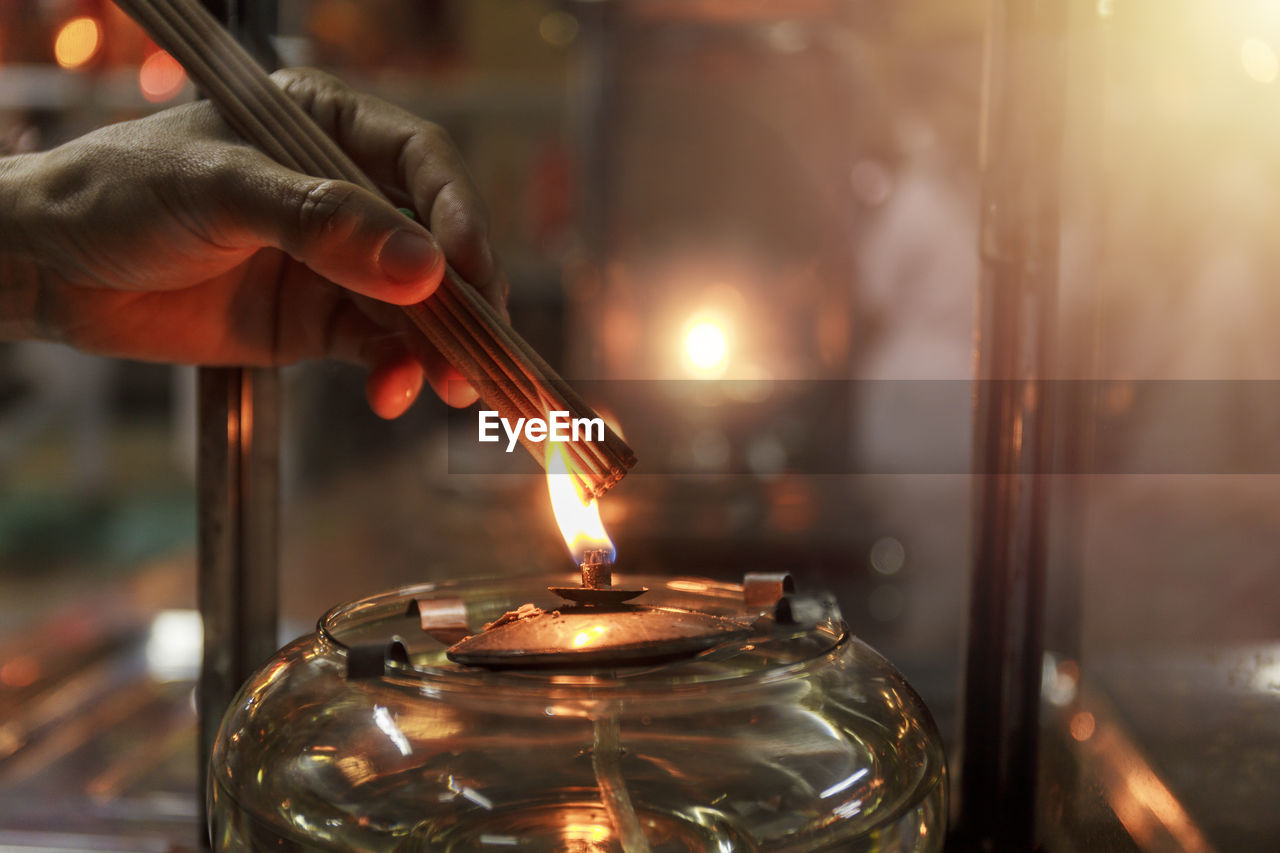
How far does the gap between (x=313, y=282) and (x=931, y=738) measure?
0.45 meters

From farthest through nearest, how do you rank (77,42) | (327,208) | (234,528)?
(77,42) → (234,528) → (327,208)

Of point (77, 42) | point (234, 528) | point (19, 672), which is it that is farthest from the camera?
point (77, 42)

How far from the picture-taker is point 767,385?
1.46 metres

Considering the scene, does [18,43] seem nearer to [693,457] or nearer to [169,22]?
[169,22]

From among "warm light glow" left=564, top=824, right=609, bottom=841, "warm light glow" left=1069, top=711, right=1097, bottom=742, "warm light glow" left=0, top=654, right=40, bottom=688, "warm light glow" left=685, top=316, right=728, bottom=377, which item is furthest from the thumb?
"warm light glow" left=685, top=316, right=728, bottom=377

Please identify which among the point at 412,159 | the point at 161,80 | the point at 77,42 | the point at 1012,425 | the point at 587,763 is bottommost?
the point at 587,763

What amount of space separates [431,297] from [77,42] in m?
1.10

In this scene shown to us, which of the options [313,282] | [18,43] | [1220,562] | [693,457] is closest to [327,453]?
[693,457]

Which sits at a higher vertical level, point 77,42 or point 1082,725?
point 77,42

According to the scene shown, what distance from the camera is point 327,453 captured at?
148 cm

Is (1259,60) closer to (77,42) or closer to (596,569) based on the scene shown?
(596,569)

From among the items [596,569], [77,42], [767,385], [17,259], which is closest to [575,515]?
[596,569]

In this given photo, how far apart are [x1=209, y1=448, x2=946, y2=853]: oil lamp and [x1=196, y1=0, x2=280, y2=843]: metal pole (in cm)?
14

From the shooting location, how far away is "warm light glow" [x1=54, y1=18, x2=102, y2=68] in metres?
1.19
